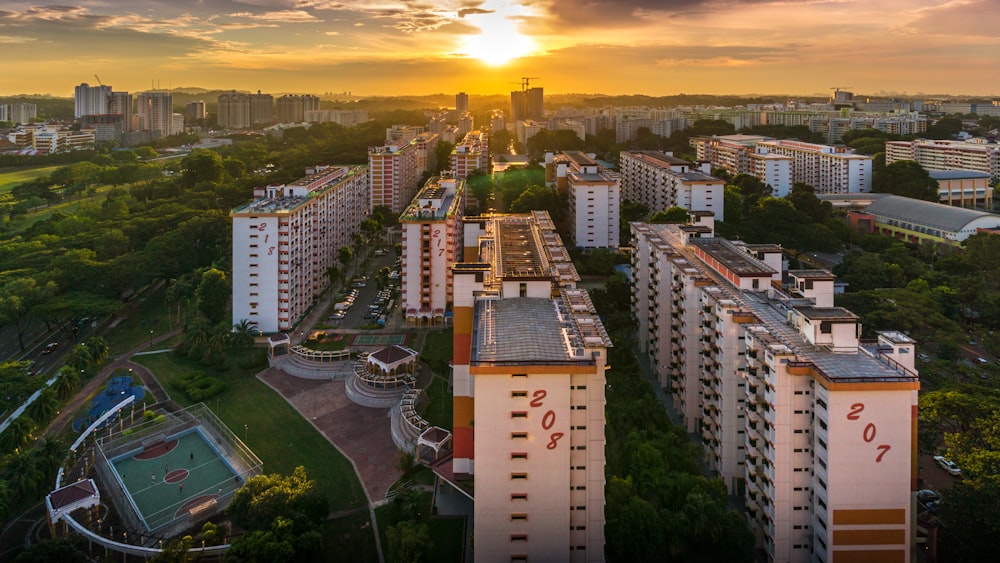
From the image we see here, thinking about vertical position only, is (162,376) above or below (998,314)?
below

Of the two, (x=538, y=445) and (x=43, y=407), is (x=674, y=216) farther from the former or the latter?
(x=43, y=407)

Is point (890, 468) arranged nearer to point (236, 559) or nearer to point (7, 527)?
point (236, 559)

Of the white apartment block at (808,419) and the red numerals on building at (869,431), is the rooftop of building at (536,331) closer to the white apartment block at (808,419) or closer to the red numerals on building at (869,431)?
the white apartment block at (808,419)

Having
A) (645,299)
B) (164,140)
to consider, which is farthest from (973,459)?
(164,140)

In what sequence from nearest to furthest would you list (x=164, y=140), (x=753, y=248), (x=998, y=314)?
(x=753, y=248), (x=998, y=314), (x=164, y=140)

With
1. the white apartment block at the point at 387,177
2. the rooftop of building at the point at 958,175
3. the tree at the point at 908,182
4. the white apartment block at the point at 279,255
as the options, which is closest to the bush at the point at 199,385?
the white apartment block at the point at 279,255

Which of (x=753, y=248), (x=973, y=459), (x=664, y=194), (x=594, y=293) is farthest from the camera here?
(x=664, y=194)

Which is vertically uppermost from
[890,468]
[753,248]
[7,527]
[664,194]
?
[664,194]

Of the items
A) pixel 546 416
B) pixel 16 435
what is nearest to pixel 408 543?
pixel 546 416

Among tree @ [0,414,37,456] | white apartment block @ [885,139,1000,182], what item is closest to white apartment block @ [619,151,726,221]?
white apartment block @ [885,139,1000,182]
